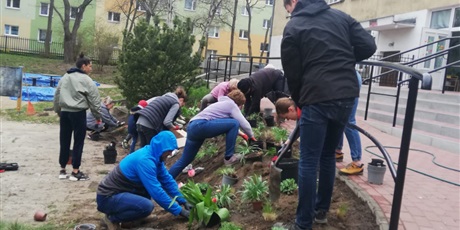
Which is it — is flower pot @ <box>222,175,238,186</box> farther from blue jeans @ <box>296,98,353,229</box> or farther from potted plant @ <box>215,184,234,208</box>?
blue jeans @ <box>296,98,353,229</box>

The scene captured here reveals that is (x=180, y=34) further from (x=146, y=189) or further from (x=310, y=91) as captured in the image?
(x=310, y=91)

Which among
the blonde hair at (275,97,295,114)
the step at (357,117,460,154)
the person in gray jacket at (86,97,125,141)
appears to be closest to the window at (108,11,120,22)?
the person in gray jacket at (86,97,125,141)

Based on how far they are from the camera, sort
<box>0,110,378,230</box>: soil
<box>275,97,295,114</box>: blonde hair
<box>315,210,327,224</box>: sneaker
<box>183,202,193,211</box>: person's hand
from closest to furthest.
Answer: <box>315,210,327,224</box>: sneaker, <box>275,97,295,114</box>: blonde hair, <box>0,110,378,230</box>: soil, <box>183,202,193,211</box>: person's hand

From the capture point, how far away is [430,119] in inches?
365

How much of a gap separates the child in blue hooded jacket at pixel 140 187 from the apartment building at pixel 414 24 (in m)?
10.8

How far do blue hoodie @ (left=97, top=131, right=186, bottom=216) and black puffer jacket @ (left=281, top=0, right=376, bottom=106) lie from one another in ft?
5.88

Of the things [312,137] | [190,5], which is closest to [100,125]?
[312,137]

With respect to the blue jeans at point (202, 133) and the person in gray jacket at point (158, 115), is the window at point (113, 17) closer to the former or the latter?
the person in gray jacket at point (158, 115)

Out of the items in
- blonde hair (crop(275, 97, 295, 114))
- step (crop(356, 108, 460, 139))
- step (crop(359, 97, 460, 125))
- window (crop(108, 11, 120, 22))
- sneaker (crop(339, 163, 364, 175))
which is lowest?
sneaker (crop(339, 163, 364, 175))

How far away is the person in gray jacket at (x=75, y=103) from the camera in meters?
6.75

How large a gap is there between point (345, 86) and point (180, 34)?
922cm

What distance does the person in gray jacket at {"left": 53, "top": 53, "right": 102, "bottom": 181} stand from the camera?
22.1ft

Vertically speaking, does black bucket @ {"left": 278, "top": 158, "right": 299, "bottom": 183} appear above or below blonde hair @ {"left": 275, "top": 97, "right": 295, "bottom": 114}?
below

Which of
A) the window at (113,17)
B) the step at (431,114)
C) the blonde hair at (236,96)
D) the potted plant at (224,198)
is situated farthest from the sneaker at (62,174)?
the window at (113,17)
